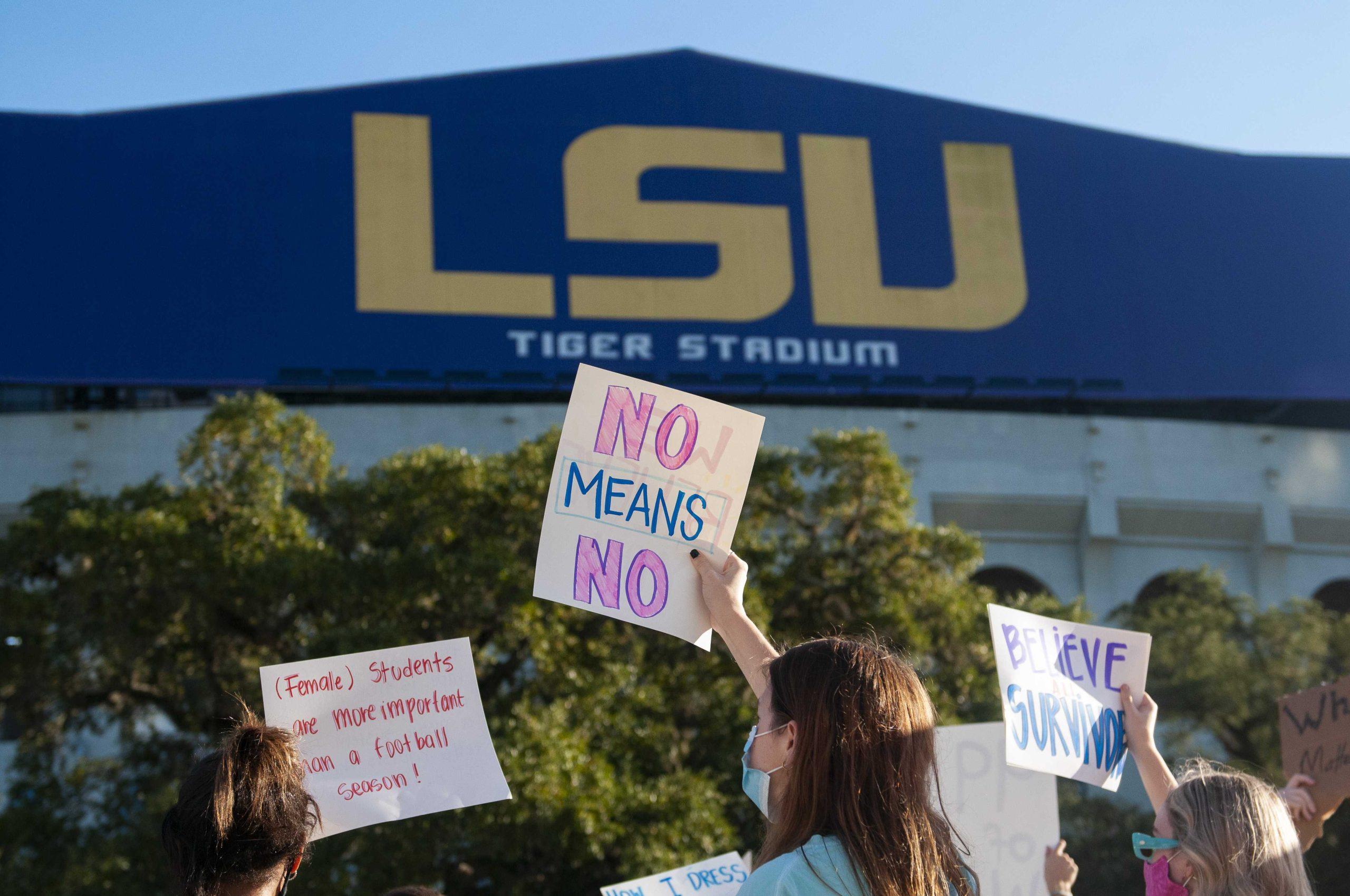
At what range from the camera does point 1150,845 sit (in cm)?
270

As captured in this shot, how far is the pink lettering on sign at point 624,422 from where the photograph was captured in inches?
134

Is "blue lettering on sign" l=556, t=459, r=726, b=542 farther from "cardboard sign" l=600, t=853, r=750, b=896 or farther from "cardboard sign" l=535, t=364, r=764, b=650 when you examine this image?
"cardboard sign" l=600, t=853, r=750, b=896

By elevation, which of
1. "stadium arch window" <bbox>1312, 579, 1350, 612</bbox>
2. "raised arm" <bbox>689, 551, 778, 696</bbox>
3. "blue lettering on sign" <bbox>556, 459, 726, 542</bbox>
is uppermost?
"stadium arch window" <bbox>1312, 579, 1350, 612</bbox>

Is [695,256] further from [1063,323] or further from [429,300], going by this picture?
A: [1063,323]

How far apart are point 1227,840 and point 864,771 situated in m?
1.00

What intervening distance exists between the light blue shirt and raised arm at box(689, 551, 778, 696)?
2.51 feet

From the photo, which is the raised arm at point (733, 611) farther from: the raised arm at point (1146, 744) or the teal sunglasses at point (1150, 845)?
the raised arm at point (1146, 744)

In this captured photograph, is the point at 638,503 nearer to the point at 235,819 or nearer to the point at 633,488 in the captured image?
the point at 633,488

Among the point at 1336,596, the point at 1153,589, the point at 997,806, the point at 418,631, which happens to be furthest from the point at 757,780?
the point at 1336,596

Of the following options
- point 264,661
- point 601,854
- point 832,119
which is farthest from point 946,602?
point 832,119

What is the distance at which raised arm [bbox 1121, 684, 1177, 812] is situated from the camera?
3436 mm

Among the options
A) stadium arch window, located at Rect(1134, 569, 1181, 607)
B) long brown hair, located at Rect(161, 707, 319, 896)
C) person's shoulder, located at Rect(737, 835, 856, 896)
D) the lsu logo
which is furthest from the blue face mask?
stadium arch window, located at Rect(1134, 569, 1181, 607)

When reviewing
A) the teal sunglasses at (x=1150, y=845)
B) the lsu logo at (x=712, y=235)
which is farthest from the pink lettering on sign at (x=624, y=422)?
the lsu logo at (x=712, y=235)

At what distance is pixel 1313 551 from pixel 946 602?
16033mm
